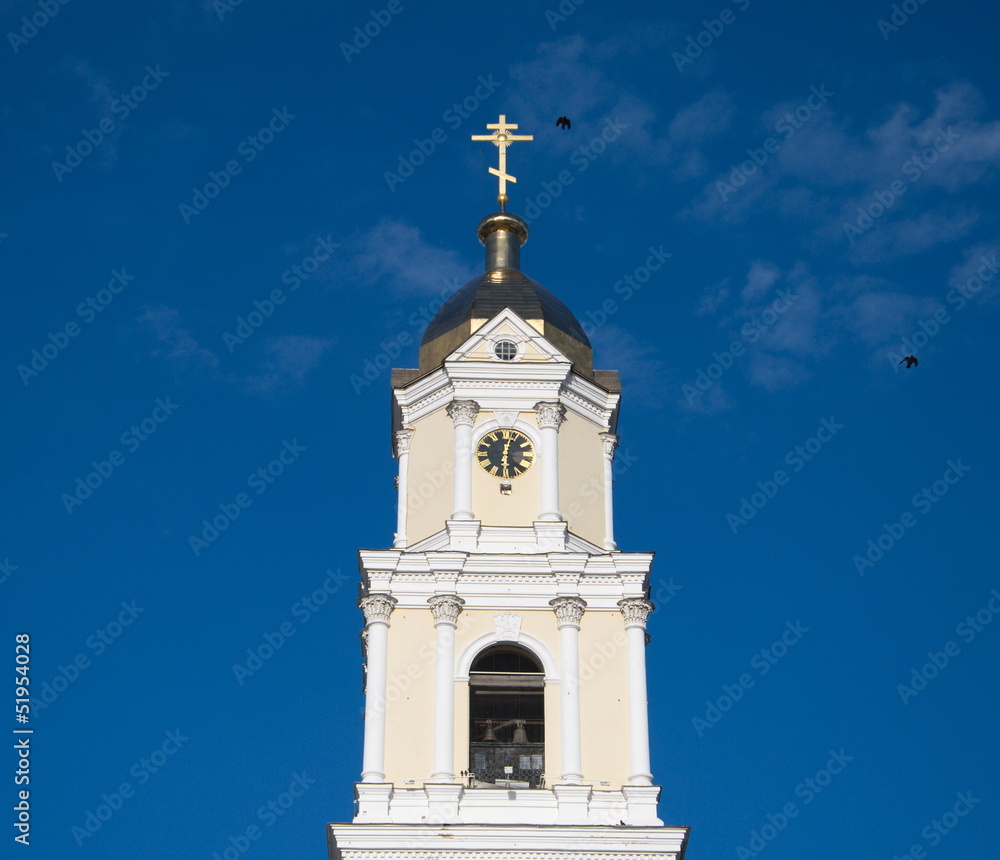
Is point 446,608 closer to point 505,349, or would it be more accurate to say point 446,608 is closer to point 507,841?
point 507,841

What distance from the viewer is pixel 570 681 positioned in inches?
1602

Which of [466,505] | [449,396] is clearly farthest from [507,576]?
[449,396]

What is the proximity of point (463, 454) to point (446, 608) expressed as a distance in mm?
4639

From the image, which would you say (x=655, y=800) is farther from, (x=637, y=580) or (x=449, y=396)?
(x=449, y=396)

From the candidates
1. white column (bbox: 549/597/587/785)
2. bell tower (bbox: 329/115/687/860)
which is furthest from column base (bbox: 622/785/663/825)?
white column (bbox: 549/597/587/785)

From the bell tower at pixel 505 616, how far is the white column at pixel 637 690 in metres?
0.04

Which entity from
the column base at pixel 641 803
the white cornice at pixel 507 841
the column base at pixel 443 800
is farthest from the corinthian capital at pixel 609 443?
the white cornice at pixel 507 841

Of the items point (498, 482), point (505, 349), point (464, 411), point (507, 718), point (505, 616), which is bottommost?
point (507, 718)

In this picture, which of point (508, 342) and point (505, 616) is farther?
point (508, 342)

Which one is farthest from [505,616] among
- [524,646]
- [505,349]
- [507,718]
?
[505,349]

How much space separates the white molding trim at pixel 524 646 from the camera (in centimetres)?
4103

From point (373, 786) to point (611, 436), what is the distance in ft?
39.9

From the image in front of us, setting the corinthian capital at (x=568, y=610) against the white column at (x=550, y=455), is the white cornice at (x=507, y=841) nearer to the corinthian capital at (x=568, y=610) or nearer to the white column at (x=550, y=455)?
the corinthian capital at (x=568, y=610)

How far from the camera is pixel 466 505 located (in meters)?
43.7
